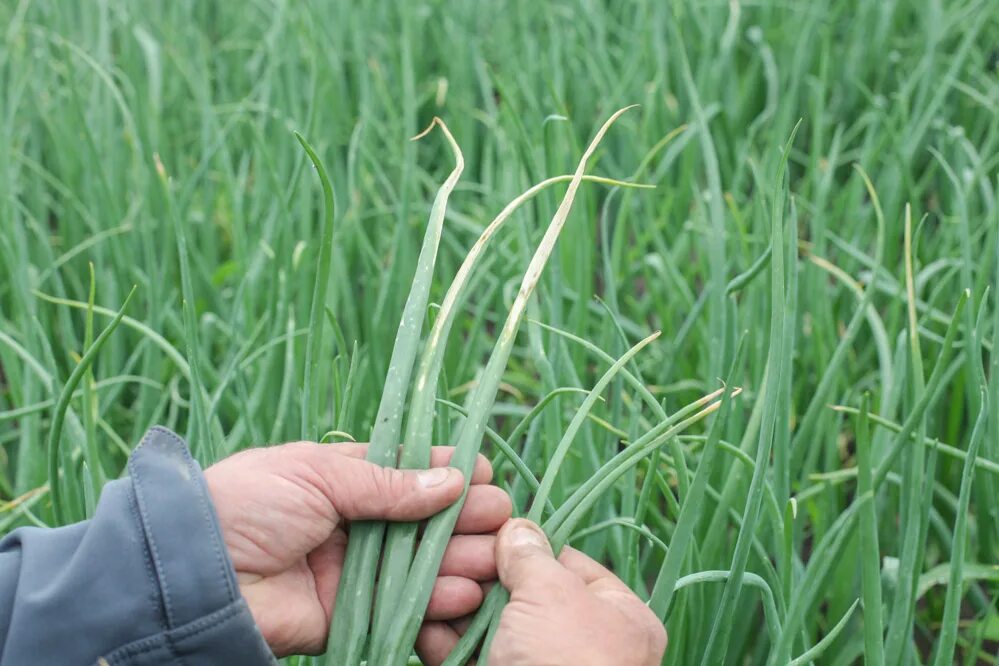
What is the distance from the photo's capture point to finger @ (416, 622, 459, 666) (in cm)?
84

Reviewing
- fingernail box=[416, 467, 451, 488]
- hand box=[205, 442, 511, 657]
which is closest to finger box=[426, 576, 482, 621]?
hand box=[205, 442, 511, 657]

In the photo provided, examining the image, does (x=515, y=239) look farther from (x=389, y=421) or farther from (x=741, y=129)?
(x=389, y=421)

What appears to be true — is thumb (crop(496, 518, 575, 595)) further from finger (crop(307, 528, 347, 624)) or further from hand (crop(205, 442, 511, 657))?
finger (crop(307, 528, 347, 624))

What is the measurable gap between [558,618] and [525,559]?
54 mm

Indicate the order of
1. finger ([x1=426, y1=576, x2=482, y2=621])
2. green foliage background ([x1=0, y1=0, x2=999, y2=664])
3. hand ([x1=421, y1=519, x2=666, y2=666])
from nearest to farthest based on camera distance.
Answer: hand ([x1=421, y1=519, x2=666, y2=666]) → finger ([x1=426, y1=576, x2=482, y2=621]) → green foliage background ([x1=0, y1=0, x2=999, y2=664])

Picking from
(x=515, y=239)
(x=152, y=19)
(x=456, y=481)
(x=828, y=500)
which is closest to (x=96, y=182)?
(x=515, y=239)

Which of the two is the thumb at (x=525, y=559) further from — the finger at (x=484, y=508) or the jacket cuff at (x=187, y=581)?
the jacket cuff at (x=187, y=581)

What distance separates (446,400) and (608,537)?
0.31 metres

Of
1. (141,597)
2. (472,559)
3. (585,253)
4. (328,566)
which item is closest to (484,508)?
(472,559)

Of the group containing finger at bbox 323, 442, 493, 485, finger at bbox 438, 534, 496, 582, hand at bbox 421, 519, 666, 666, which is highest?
finger at bbox 323, 442, 493, 485

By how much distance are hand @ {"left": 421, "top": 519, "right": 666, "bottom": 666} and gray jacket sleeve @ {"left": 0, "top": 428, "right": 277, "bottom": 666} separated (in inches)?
7.4

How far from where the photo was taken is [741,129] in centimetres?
185

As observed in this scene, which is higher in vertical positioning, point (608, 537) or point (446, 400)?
point (446, 400)

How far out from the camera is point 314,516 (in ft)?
2.61
